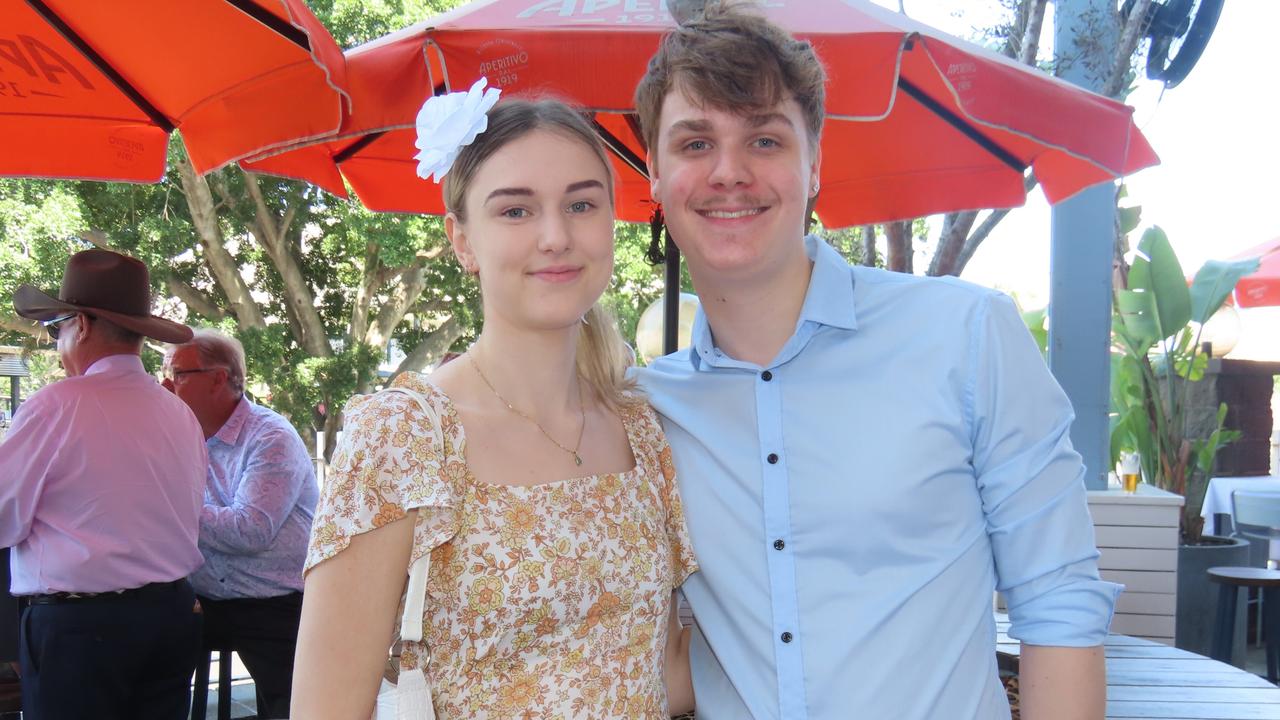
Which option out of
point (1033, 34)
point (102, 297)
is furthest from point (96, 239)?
point (1033, 34)

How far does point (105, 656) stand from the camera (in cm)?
370

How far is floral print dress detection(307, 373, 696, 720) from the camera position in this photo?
158cm

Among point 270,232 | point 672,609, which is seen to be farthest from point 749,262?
point 270,232

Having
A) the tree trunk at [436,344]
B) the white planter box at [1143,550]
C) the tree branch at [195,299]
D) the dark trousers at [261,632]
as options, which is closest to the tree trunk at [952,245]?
the white planter box at [1143,550]

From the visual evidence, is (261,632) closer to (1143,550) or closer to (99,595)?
(99,595)

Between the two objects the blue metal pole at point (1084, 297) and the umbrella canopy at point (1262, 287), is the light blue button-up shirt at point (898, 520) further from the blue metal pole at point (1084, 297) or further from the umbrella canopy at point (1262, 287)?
the umbrella canopy at point (1262, 287)

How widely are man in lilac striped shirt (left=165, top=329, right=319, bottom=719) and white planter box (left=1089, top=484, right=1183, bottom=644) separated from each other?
13.6 feet

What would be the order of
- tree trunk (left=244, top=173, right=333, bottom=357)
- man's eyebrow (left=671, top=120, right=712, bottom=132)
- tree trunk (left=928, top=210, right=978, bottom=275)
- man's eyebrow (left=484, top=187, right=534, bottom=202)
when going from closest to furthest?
man's eyebrow (left=484, top=187, right=534, bottom=202)
man's eyebrow (left=671, top=120, right=712, bottom=132)
tree trunk (left=928, top=210, right=978, bottom=275)
tree trunk (left=244, top=173, right=333, bottom=357)

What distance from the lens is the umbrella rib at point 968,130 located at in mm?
4273

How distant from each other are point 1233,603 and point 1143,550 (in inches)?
36.3

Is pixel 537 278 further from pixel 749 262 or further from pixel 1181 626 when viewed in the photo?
pixel 1181 626

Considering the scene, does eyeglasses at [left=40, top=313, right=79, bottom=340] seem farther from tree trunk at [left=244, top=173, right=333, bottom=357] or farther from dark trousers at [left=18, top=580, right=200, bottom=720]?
tree trunk at [left=244, top=173, right=333, bottom=357]

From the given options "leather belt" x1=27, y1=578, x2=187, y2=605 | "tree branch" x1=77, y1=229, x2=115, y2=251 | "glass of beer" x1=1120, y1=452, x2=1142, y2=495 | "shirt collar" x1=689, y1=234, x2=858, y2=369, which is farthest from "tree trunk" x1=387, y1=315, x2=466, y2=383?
"shirt collar" x1=689, y1=234, x2=858, y2=369

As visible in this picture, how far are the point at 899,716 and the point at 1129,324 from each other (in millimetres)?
5849
